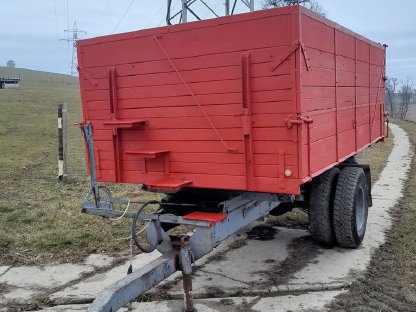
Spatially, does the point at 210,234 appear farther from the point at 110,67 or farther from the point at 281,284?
the point at 110,67

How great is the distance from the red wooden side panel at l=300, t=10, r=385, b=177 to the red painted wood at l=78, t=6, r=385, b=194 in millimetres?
20

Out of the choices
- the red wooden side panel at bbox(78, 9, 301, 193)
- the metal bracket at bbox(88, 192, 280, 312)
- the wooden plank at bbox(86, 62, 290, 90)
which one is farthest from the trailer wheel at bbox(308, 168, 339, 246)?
the wooden plank at bbox(86, 62, 290, 90)

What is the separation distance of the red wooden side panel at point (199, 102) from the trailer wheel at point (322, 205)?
1.59 m

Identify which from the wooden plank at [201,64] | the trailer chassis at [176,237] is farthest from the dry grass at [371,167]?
the wooden plank at [201,64]

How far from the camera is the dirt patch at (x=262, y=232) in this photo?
20.2ft

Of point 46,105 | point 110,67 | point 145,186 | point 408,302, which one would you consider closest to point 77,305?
point 145,186

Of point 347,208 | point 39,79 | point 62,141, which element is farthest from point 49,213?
point 39,79

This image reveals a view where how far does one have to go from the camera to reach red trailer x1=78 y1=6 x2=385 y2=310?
379 cm

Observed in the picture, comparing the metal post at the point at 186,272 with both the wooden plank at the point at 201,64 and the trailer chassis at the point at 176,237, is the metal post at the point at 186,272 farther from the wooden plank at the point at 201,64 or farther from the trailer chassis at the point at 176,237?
the wooden plank at the point at 201,64

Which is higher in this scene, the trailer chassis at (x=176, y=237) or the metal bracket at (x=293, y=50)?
the metal bracket at (x=293, y=50)

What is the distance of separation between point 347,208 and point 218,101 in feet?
7.11

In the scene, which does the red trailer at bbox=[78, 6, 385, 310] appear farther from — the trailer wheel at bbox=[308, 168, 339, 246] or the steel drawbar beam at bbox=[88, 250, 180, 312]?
the steel drawbar beam at bbox=[88, 250, 180, 312]

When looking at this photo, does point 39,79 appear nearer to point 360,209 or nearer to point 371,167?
point 371,167

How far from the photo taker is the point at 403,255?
5.31m
